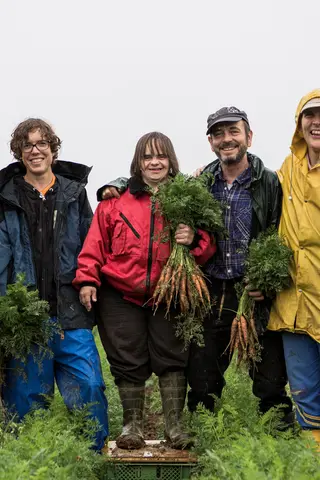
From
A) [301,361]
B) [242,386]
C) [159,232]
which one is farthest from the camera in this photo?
[242,386]

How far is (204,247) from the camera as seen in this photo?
18.4 ft

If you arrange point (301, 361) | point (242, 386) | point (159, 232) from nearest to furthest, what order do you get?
1. point (301, 361)
2. point (159, 232)
3. point (242, 386)

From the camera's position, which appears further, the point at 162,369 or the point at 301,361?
the point at 162,369

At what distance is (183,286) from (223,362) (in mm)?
885

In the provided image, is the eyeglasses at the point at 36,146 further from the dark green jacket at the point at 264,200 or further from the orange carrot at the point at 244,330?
the orange carrot at the point at 244,330

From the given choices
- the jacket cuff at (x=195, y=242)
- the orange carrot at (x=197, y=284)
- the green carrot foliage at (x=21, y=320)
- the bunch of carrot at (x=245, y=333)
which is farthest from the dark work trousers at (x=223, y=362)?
the green carrot foliage at (x=21, y=320)

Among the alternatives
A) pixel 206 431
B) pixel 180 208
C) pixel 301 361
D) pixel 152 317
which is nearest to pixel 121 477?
pixel 206 431

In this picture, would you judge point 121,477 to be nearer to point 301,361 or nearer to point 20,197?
point 301,361

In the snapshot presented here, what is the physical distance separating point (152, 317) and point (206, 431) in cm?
104

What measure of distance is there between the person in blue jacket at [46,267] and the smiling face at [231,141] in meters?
1.32

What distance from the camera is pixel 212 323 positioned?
5.76 metres

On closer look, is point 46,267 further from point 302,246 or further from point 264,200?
point 302,246

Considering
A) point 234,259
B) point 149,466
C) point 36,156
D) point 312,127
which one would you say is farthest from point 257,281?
point 36,156

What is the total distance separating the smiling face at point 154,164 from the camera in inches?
226
